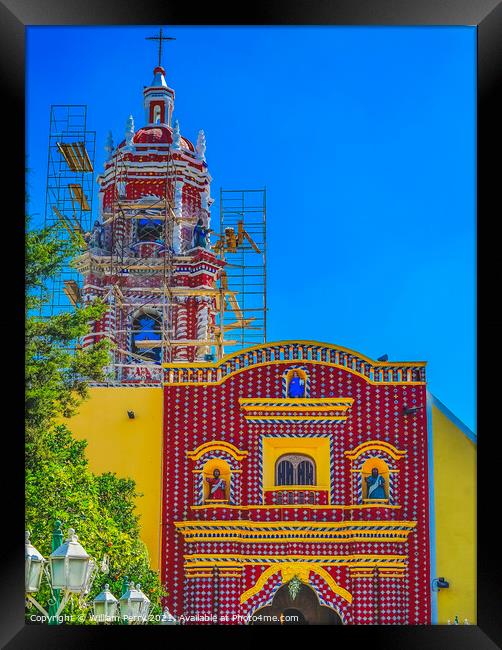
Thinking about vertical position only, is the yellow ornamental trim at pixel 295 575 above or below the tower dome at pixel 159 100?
below

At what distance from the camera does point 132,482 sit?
55.7 ft

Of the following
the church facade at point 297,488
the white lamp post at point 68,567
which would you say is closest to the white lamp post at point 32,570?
the white lamp post at point 68,567

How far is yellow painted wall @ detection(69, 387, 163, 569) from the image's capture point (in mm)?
17016

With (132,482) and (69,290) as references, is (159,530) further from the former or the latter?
(69,290)

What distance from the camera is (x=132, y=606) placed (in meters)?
14.0

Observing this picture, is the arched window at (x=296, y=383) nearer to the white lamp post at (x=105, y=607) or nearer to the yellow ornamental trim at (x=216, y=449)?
the yellow ornamental trim at (x=216, y=449)

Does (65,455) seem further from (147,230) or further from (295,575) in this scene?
(147,230)

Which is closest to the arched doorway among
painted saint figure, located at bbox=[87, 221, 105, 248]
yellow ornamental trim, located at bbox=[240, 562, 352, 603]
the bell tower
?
yellow ornamental trim, located at bbox=[240, 562, 352, 603]

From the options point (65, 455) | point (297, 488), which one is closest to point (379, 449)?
point (297, 488)

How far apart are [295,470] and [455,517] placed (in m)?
2.23

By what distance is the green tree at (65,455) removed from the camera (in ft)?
50.0

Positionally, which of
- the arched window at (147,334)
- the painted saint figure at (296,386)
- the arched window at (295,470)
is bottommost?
the arched window at (295,470)

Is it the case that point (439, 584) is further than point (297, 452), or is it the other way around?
point (297, 452)
